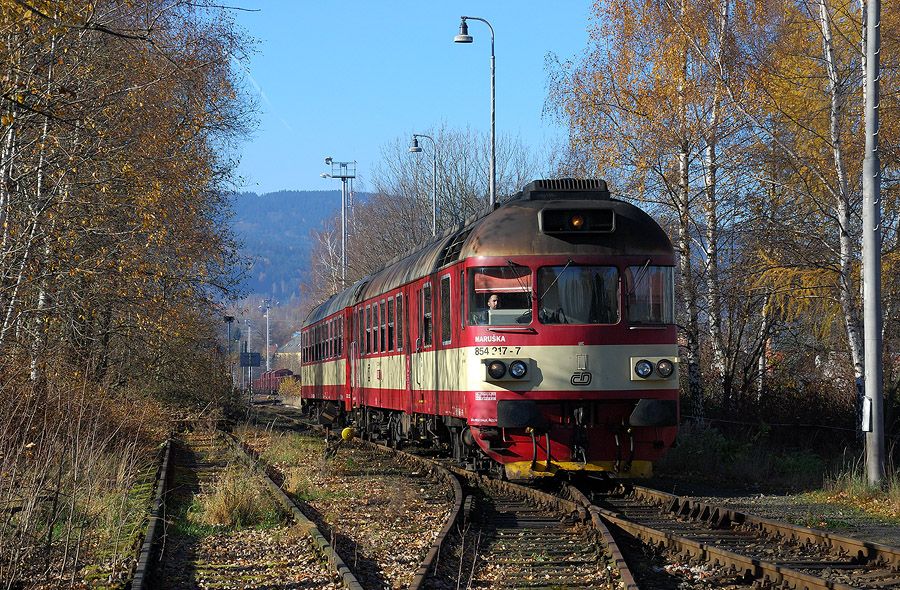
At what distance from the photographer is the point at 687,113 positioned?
78.1 ft

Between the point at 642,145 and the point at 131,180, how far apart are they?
11240 millimetres

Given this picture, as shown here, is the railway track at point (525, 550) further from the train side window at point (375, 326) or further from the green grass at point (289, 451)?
the train side window at point (375, 326)

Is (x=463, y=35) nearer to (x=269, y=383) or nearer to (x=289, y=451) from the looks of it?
(x=289, y=451)

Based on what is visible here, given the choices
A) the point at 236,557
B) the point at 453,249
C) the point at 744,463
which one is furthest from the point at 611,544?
the point at 744,463

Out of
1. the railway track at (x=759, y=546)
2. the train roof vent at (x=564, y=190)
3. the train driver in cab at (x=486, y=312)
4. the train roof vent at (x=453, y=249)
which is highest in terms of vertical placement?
the train roof vent at (x=564, y=190)

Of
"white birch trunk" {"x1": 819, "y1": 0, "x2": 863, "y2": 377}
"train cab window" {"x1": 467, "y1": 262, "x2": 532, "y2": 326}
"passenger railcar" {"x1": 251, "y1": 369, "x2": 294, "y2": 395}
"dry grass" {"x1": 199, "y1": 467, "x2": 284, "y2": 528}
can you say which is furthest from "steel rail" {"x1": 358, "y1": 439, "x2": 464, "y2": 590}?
"passenger railcar" {"x1": 251, "y1": 369, "x2": 294, "y2": 395}

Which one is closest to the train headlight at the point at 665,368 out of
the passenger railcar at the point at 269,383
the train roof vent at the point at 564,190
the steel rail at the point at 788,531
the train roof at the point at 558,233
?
the train roof at the point at 558,233

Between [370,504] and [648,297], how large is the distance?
3.82m

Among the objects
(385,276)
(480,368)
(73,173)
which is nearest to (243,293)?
(385,276)

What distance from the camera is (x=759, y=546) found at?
9398 mm

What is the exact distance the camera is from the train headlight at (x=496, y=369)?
12797mm

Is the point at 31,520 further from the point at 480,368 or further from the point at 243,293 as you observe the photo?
the point at 243,293

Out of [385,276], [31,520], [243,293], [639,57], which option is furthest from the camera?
[243,293]

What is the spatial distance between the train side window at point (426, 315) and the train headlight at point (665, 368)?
3.60 m
